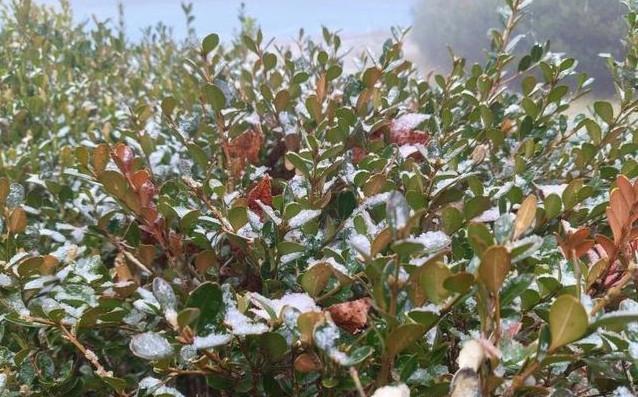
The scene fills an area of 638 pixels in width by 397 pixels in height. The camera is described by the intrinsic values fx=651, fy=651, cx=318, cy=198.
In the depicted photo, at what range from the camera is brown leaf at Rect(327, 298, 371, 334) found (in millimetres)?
950

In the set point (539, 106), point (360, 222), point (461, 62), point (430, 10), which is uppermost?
point (430, 10)

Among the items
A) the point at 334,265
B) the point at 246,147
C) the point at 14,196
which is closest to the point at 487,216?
the point at 334,265

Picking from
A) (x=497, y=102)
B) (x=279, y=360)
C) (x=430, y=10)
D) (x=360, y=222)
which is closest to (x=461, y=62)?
(x=497, y=102)

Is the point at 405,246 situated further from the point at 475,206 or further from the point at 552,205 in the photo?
the point at 552,205

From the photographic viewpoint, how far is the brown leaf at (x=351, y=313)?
0.95 metres

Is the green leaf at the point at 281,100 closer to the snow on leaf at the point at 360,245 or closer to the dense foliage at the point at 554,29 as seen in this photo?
the snow on leaf at the point at 360,245

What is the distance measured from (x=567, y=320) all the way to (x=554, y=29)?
7323 millimetres

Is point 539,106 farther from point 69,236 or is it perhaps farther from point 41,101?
point 41,101

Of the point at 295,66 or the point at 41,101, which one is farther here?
the point at 41,101

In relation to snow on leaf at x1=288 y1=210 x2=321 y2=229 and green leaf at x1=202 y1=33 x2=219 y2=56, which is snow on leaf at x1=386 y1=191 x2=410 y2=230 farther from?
green leaf at x1=202 y1=33 x2=219 y2=56

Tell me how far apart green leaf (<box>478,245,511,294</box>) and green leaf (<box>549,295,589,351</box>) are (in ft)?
0.19

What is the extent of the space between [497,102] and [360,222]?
925mm

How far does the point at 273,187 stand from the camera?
150 centimetres

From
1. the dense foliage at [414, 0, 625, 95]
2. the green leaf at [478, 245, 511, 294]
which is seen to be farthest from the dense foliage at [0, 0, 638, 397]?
the dense foliage at [414, 0, 625, 95]
